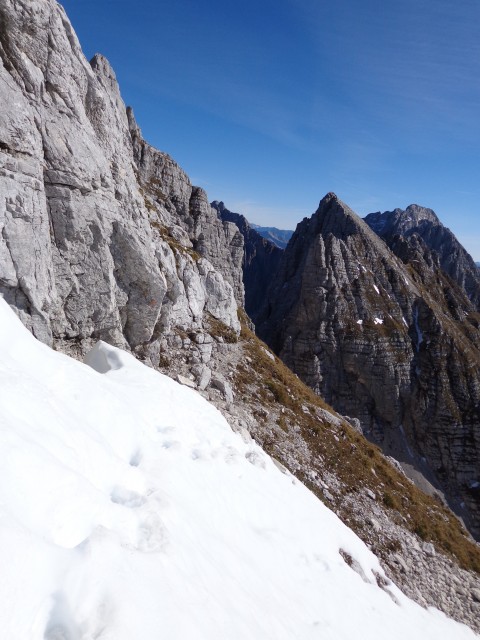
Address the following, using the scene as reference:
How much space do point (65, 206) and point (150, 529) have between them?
15862 mm

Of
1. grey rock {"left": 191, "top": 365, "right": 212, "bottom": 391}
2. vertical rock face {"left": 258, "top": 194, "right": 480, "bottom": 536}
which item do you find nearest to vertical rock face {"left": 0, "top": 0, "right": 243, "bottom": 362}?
grey rock {"left": 191, "top": 365, "right": 212, "bottom": 391}

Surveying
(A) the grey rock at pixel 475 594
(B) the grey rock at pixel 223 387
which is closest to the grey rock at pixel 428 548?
(A) the grey rock at pixel 475 594

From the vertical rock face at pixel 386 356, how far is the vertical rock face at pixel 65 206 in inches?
2226

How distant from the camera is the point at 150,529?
22.6 ft

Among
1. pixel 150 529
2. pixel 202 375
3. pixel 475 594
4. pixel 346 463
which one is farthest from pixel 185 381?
pixel 475 594

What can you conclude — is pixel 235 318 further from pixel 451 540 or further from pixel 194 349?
pixel 451 540

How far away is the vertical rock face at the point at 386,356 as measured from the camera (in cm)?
6988

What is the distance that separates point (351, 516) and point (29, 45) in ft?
95.0

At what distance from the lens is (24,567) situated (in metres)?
4.55

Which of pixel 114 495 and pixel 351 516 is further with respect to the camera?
pixel 351 516

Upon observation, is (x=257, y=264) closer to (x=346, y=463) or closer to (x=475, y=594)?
(x=346, y=463)

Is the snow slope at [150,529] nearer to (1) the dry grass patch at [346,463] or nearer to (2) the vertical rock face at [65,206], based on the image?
(2) the vertical rock face at [65,206]

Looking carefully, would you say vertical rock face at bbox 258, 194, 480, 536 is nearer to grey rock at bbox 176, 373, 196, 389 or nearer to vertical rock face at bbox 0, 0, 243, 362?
grey rock at bbox 176, 373, 196, 389

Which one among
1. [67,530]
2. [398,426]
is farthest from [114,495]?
[398,426]
